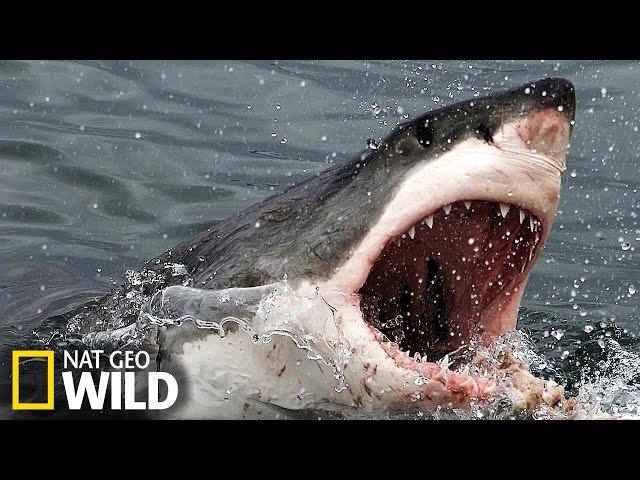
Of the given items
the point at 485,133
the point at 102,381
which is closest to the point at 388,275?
the point at 485,133

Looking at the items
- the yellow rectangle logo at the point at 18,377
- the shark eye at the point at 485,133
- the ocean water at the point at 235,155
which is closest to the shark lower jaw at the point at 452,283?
the shark eye at the point at 485,133

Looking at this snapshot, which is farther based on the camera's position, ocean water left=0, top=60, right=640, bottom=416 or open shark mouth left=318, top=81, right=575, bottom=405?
ocean water left=0, top=60, right=640, bottom=416

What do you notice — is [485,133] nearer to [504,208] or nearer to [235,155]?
[504,208]

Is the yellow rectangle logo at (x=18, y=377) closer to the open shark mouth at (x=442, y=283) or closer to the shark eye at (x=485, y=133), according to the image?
the open shark mouth at (x=442, y=283)

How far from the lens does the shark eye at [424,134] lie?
225 centimetres

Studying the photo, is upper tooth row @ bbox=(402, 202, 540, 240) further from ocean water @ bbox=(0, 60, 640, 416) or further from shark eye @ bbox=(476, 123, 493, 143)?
ocean water @ bbox=(0, 60, 640, 416)

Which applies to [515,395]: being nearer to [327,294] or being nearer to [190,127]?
[327,294]

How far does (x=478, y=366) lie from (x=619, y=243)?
374 centimetres

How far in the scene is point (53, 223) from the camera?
19.6 ft

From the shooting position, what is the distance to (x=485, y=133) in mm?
2186

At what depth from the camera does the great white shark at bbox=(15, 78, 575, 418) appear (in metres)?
2.17

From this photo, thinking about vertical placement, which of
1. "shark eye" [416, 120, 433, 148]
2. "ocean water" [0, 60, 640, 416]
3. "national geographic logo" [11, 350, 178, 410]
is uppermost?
"ocean water" [0, 60, 640, 416]

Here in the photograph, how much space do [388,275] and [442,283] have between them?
0.14 m

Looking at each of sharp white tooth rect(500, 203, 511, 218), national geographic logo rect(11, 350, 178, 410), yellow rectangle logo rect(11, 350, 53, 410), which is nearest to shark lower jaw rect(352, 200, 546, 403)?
sharp white tooth rect(500, 203, 511, 218)
